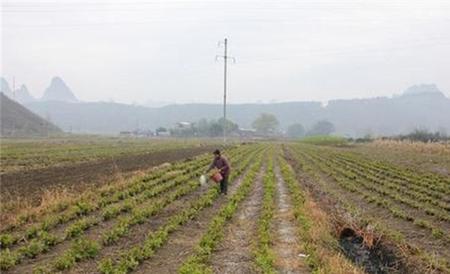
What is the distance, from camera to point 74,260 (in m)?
10.2

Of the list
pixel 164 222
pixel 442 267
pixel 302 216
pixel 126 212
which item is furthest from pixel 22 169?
pixel 442 267

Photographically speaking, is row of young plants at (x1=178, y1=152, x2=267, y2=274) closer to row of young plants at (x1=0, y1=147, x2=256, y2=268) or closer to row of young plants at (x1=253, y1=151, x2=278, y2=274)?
row of young plants at (x1=253, y1=151, x2=278, y2=274)

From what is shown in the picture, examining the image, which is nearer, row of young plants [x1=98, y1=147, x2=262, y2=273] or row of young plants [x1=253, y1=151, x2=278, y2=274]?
row of young plants [x1=98, y1=147, x2=262, y2=273]

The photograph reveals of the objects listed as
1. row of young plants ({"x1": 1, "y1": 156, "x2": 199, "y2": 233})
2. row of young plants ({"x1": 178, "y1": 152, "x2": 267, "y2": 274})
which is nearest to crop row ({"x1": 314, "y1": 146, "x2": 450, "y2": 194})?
row of young plants ({"x1": 178, "y1": 152, "x2": 267, "y2": 274})

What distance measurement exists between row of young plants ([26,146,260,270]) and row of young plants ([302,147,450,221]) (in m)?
7.23

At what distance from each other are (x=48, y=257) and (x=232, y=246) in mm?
3707

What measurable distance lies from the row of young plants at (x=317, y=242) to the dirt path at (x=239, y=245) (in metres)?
1.11

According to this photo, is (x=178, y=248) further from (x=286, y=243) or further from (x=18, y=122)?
(x=18, y=122)

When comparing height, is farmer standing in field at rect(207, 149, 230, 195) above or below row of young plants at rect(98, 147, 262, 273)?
above

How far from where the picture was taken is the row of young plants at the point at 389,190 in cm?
1631

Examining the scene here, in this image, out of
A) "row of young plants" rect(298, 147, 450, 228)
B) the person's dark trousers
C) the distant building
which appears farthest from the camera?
the distant building

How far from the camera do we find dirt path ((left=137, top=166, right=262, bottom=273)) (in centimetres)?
1011

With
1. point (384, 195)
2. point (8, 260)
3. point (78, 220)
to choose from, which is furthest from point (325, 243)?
point (384, 195)

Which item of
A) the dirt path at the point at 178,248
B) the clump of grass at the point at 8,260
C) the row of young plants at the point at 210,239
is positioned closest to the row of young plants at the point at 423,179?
the row of young plants at the point at 210,239
